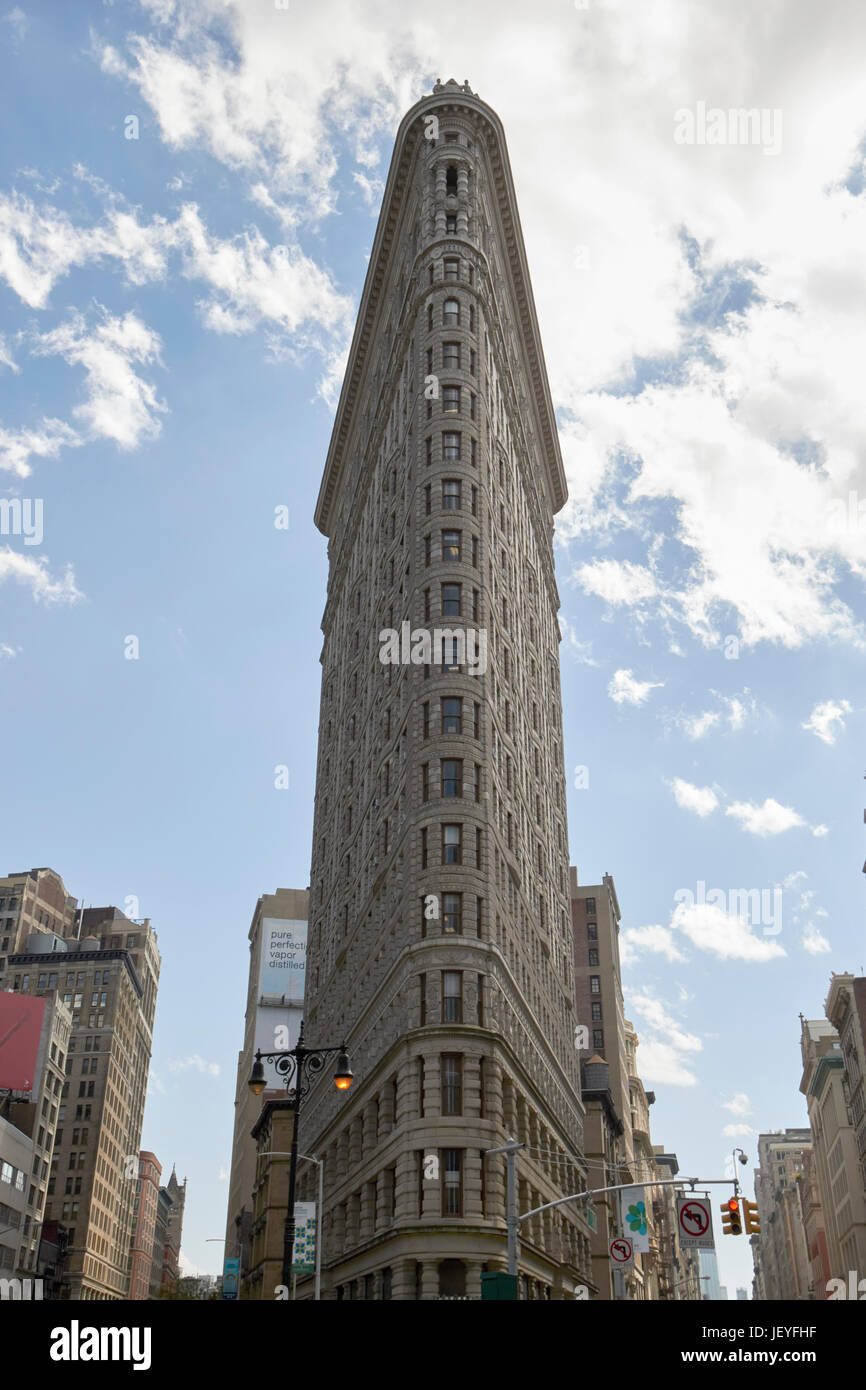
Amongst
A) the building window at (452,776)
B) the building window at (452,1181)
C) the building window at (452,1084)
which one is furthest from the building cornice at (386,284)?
the building window at (452,1181)

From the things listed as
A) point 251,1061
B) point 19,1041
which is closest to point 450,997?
A: point 19,1041

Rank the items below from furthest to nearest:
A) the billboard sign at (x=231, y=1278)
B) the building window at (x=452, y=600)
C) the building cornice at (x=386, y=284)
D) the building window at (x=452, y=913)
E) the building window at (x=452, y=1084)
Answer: the billboard sign at (x=231, y=1278) → the building cornice at (x=386, y=284) → the building window at (x=452, y=600) → the building window at (x=452, y=913) → the building window at (x=452, y=1084)

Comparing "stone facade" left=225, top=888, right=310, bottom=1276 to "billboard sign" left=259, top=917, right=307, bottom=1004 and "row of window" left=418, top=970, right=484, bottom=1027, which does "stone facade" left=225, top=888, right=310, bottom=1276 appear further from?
"row of window" left=418, top=970, right=484, bottom=1027

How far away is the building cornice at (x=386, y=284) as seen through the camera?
81.9 meters

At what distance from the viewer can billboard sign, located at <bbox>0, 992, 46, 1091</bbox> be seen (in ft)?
364

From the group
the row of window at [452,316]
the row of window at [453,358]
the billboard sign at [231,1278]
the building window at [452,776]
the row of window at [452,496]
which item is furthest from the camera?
the billboard sign at [231,1278]

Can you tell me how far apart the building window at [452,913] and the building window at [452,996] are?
6.27 feet

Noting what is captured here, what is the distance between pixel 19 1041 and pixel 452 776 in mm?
77683

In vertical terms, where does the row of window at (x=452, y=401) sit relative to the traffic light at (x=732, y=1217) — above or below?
above

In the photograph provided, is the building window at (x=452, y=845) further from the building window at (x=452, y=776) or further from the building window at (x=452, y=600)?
the building window at (x=452, y=600)

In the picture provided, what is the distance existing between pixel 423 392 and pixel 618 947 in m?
104

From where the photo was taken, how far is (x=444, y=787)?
2094 inches

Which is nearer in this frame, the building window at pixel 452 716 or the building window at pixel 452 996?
the building window at pixel 452 996

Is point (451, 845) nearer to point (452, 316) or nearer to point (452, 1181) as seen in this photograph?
point (452, 1181)
